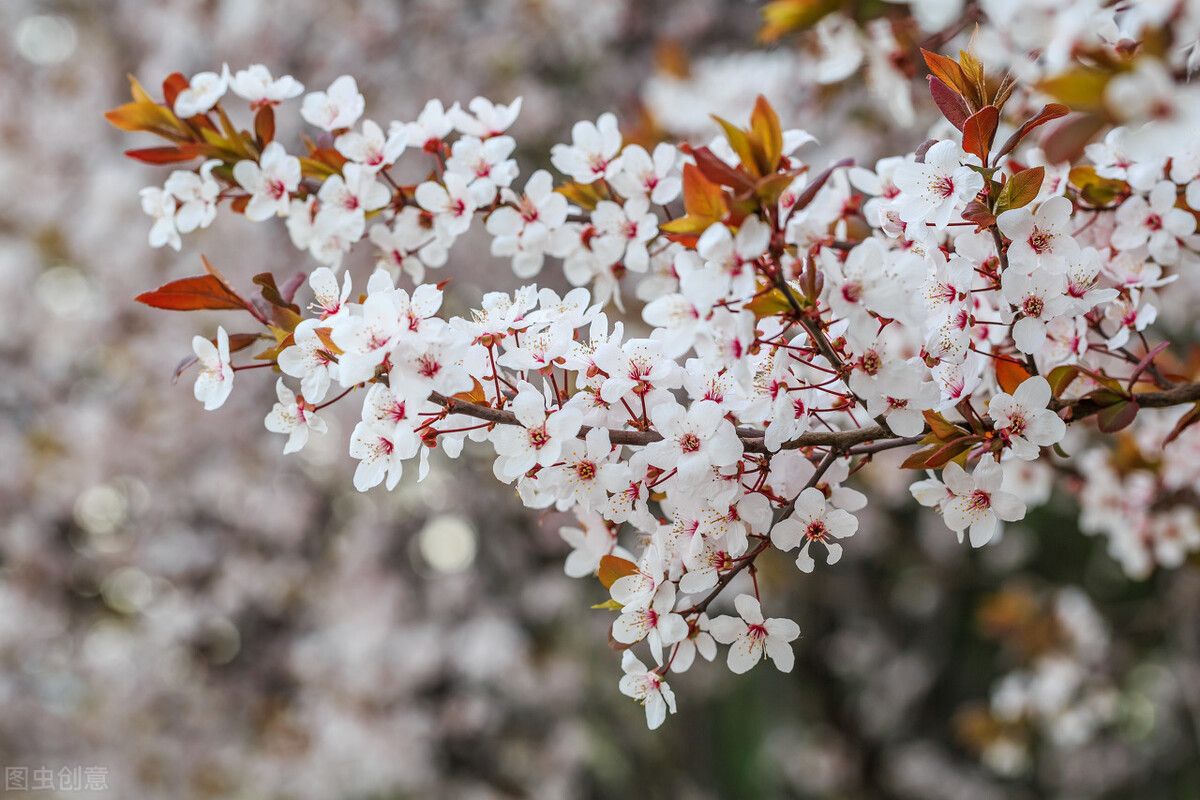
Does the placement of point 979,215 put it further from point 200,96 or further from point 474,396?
point 200,96

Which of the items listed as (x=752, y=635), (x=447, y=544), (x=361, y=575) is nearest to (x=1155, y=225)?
(x=752, y=635)

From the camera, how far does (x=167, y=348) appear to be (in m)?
3.74

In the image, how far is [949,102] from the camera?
855mm

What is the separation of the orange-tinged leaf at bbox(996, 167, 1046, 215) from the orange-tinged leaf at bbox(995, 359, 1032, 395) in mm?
167

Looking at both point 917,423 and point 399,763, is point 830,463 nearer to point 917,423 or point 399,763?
point 917,423

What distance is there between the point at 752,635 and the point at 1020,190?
1.66ft

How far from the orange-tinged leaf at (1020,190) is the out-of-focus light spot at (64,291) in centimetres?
450

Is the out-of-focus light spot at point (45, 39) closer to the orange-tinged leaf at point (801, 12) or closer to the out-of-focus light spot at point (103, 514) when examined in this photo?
the out-of-focus light spot at point (103, 514)

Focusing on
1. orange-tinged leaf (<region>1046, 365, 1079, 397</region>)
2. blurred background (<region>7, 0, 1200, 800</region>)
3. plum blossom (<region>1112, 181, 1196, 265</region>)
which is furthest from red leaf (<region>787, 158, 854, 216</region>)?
blurred background (<region>7, 0, 1200, 800</region>)

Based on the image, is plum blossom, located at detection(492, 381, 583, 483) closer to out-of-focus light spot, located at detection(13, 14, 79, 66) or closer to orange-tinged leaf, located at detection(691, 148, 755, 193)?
orange-tinged leaf, located at detection(691, 148, 755, 193)

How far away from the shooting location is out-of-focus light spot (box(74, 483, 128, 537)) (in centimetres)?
416

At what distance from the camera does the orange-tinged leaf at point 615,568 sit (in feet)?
2.90

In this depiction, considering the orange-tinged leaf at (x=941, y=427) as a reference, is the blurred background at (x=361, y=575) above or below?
above

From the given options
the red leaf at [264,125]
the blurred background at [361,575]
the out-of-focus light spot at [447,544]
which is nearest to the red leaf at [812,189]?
the red leaf at [264,125]
